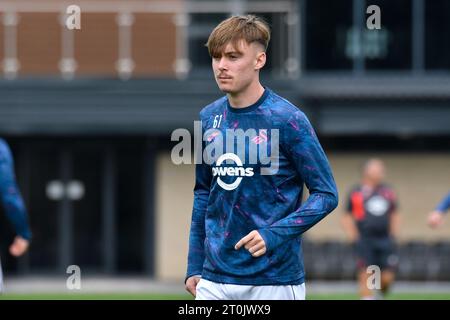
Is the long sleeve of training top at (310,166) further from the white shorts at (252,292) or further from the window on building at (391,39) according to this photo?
the window on building at (391,39)

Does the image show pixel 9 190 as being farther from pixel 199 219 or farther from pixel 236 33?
pixel 236 33

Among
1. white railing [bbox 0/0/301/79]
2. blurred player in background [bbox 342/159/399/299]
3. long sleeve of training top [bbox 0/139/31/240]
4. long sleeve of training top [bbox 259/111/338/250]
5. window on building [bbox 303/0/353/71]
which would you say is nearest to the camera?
long sleeve of training top [bbox 259/111/338/250]

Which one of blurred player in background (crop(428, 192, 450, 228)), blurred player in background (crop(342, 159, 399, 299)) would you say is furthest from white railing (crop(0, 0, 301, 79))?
blurred player in background (crop(428, 192, 450, 228))

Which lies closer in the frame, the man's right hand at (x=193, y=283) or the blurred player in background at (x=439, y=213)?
the man's right hand at (x=193, y=283)

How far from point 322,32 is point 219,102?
19166 mm

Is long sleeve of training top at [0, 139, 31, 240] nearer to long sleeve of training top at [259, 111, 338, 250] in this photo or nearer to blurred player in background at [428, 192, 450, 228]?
long sleeve of training top at [259, 111, 338, 250]

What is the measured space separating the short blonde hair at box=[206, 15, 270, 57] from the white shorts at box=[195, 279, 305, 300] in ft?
3.64

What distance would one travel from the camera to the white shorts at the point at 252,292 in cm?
603

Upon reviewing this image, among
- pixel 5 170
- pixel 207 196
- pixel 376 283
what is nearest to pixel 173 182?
pixel 376 283

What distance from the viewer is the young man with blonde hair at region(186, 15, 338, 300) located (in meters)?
5.98

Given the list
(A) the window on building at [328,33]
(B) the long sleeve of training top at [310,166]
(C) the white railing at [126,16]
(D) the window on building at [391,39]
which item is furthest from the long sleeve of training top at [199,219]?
(A) the window on building at [328,33]

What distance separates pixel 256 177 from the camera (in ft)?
19.6

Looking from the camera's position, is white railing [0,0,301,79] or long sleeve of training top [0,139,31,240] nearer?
long sleeve of training top [0,139,31,240]
